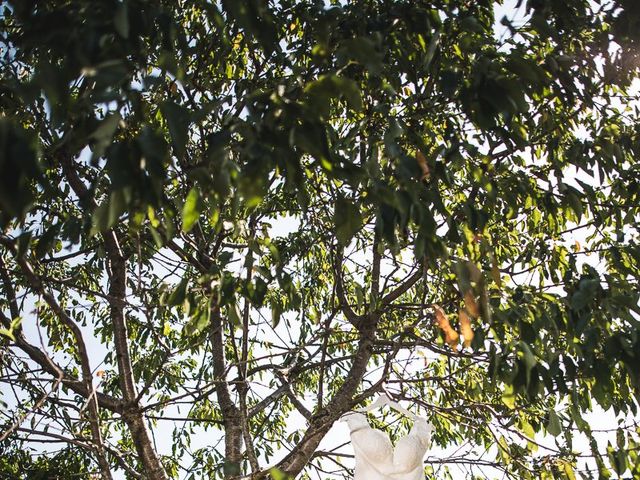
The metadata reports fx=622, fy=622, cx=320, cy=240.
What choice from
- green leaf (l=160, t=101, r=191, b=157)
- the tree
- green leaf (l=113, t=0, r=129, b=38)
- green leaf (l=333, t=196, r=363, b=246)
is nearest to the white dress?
the tree

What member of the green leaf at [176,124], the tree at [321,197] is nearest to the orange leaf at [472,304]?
the tree at [321,197]

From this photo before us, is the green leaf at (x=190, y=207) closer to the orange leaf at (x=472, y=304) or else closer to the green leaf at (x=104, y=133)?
the green leaf at (x=104, y=133)

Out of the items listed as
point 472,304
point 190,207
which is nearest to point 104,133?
point 190,207

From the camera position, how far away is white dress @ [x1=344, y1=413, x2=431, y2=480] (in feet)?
8.32

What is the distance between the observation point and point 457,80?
1689mm

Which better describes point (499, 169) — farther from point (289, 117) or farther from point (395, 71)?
point (289, 117)

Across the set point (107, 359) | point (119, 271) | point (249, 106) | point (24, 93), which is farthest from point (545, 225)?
point (24, 93)

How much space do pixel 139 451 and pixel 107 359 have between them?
1.36 meters

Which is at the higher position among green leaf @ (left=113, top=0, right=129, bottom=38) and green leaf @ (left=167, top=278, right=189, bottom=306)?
green leaf @ (left=167, top=278, right=189, bottom=306)

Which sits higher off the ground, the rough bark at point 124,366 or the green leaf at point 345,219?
the rough bark at point 124,366

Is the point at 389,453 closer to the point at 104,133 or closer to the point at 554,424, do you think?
the point at 554,424

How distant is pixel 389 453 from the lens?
8.39 ft

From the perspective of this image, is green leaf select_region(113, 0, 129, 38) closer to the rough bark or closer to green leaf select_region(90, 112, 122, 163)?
green leaf select_region(90, 112, 122, 163)

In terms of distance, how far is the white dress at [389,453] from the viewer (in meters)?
2.54
